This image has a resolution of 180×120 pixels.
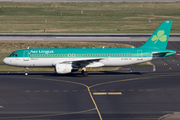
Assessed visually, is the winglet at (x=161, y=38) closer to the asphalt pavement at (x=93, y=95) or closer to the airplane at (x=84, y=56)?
the airplane at (x=84, y=56)

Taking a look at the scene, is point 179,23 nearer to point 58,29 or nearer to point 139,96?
point 58,29

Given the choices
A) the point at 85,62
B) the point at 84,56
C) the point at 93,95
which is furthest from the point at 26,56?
the point at 93,95

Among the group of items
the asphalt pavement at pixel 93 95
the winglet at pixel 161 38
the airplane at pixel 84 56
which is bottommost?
the asphalt pavement at pixel 93 95

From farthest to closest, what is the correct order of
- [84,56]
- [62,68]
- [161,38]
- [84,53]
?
[161,38]
[84,53]
[84,56]
[62,68]

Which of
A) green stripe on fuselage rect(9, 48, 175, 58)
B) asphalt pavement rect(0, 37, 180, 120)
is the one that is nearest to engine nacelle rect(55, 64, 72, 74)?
asphalt pavement rect(0, 37, 180, 120)

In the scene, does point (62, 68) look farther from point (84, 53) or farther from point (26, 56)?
point (26, 56)

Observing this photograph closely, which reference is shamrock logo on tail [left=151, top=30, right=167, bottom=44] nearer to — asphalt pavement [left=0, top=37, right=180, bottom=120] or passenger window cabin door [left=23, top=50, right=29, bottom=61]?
asphalt pavement [left=0, top=37, right=180, bottom=120]

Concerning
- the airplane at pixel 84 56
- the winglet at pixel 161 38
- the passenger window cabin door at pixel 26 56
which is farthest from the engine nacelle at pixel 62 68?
the winglet at pixel 161 38

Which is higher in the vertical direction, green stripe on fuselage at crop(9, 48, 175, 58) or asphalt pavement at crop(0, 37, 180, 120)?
green stripe on fuselage at crop(9, 48, 175, 58)

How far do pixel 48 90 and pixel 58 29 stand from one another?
64.6 metres

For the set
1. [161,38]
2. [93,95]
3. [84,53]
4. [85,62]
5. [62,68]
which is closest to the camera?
[93,95]

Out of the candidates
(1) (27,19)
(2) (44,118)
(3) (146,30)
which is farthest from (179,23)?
(2) (44,118)

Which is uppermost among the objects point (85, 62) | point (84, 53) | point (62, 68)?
point (84, 53)

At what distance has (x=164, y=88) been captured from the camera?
38.7 meters
